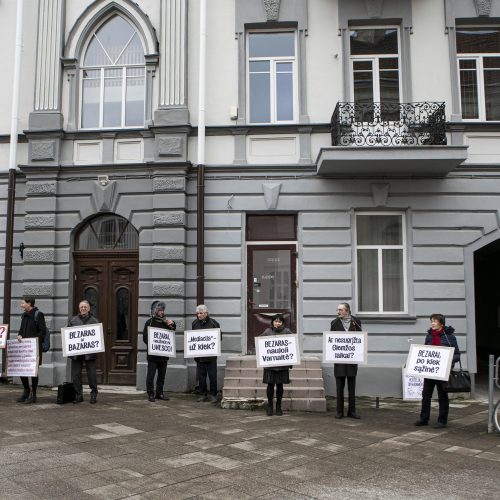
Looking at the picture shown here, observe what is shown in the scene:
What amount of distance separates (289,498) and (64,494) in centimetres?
214

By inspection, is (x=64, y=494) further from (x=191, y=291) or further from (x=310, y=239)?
(x=310, y=239)

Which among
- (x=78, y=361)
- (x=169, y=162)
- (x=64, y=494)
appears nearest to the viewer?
(x=64, y=494)

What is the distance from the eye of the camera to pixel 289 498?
5.23 m

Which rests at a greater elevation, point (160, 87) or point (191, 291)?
point (160, 87)

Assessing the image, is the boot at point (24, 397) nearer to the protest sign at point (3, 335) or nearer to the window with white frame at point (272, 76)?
the protest sign at point (3, 335)

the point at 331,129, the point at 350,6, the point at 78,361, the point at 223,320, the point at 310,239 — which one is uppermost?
the point at 350,6

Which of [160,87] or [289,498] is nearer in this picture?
[289,498]

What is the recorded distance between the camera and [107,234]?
1206 centimetres

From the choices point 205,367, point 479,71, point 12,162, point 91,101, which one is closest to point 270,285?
point 205,367

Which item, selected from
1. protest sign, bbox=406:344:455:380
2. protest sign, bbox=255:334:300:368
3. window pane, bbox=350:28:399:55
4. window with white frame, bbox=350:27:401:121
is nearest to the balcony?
window with white frame, bbox=350:27:401:121

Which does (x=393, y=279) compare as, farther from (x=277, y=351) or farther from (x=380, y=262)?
(x=277, y=351)

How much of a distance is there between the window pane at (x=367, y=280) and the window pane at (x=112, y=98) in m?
6.17

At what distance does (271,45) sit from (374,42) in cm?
228

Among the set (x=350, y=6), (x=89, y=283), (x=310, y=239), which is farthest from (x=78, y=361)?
(x=350, y=6)
